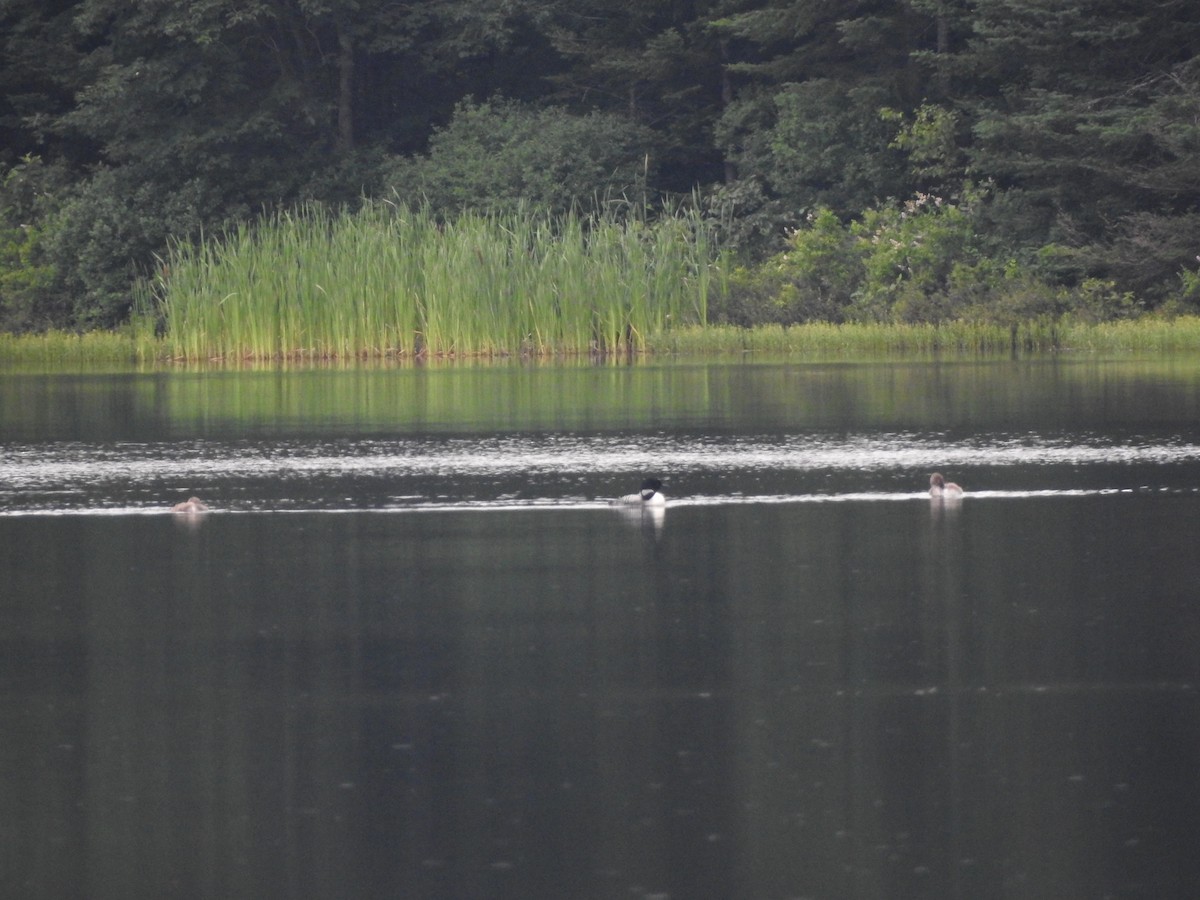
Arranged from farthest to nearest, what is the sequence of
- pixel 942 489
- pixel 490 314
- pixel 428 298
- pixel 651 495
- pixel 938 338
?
pixel 938 338
pixel 490 314
pixel 428 298
pixel 942 489
pixel 651 495

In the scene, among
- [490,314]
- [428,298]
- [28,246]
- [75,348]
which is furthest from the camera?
[28,246]

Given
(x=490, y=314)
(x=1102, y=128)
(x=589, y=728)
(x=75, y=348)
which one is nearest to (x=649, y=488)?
(x=589, y=728)

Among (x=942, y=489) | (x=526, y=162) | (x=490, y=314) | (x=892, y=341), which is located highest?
(x=526, y=162)

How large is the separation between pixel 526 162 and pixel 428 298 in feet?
33.1

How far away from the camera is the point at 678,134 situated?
46.8 metres

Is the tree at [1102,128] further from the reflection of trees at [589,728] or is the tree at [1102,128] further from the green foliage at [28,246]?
the reflection of trees at [589,728]

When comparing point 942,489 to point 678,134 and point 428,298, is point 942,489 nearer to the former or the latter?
point 428,298

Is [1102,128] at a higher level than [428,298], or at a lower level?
higher

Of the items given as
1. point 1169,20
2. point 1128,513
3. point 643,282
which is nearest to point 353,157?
point 643,282

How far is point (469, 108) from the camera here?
45.2 metres

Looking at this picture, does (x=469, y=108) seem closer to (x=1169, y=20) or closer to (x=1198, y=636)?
(x=1169, y=20)

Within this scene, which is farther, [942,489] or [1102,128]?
[1102,128]

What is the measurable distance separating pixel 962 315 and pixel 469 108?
1484 centimetres

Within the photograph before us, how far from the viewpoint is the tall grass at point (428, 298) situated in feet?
110
